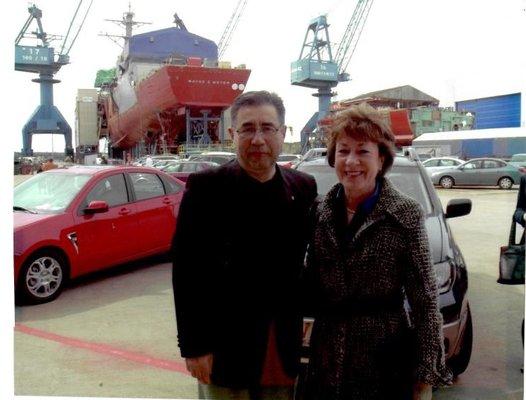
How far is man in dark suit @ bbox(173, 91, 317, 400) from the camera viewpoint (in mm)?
1589

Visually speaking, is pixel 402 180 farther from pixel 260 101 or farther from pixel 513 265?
pixel 260 101

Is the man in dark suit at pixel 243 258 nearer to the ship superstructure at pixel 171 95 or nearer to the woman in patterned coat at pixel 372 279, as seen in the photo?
the woman in patterned coat at pixel 372 279

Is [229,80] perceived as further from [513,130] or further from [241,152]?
[241,152]

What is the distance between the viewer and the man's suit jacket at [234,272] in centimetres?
159

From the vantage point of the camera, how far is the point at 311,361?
5.43 ft

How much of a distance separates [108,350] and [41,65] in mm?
1905

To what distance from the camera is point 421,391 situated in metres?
1.53

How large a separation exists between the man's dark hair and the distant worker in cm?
359

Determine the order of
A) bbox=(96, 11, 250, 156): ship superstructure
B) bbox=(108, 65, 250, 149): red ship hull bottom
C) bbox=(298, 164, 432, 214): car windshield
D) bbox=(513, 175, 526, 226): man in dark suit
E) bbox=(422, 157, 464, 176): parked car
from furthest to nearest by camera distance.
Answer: bbox=(422, 157, 464, 176): parked car < bbox=(108, 65, 250, 149): red ship hull bottom < bbox=(96, 11, 250, 156): ship superstructure < bbox=(298, 164, 432, 214): car windshield < bbox=(513, 175, 526, 226): man in dark suit

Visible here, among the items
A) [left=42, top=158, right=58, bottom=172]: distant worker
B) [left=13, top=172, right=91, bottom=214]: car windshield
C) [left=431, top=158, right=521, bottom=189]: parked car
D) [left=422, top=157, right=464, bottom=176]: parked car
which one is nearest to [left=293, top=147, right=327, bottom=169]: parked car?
[left=13, top=172, right=91, bottom=214]: car windshield

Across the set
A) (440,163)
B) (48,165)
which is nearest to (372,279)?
(48,165)

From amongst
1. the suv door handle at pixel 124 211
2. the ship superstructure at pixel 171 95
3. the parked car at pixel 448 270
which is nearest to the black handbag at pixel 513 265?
the parked car at pixel 448 270

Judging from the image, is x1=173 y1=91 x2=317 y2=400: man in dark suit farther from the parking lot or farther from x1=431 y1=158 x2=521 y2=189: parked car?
x1=431 y1=158 x2=521 y2=189: parked car

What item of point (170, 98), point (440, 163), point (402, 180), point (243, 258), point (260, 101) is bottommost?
point (243, 258)
